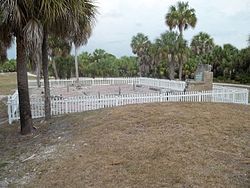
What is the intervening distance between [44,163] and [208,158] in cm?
354

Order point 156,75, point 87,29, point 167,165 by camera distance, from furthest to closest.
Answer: point 156,75
point 87,29
point 167,165

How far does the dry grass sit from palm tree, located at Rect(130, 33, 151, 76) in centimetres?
3178

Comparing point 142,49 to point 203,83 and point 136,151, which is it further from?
point 136,151

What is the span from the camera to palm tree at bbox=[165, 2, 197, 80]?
34.8 m

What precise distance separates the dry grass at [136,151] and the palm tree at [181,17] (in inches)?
982

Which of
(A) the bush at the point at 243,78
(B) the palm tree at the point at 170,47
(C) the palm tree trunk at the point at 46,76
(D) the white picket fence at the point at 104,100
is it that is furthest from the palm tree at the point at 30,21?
(A) the bush at the point at 243,78

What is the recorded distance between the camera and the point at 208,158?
22.2ft

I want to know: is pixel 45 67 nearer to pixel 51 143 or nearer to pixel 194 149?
pixel 51 143

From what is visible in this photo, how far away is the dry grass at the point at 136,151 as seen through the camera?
600cm

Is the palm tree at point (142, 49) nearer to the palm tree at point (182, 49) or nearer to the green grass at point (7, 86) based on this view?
the palm tree at point (182, 49)

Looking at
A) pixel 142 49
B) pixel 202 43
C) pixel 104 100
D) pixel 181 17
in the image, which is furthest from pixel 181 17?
pixel 104 100

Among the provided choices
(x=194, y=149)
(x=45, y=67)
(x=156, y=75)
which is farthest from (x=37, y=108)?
(x=156, y=75)

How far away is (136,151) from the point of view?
7.32 m

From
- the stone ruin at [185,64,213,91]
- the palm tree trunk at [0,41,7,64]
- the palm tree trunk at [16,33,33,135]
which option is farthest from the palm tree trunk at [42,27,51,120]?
the stone ruin at [185,64,213,91]
